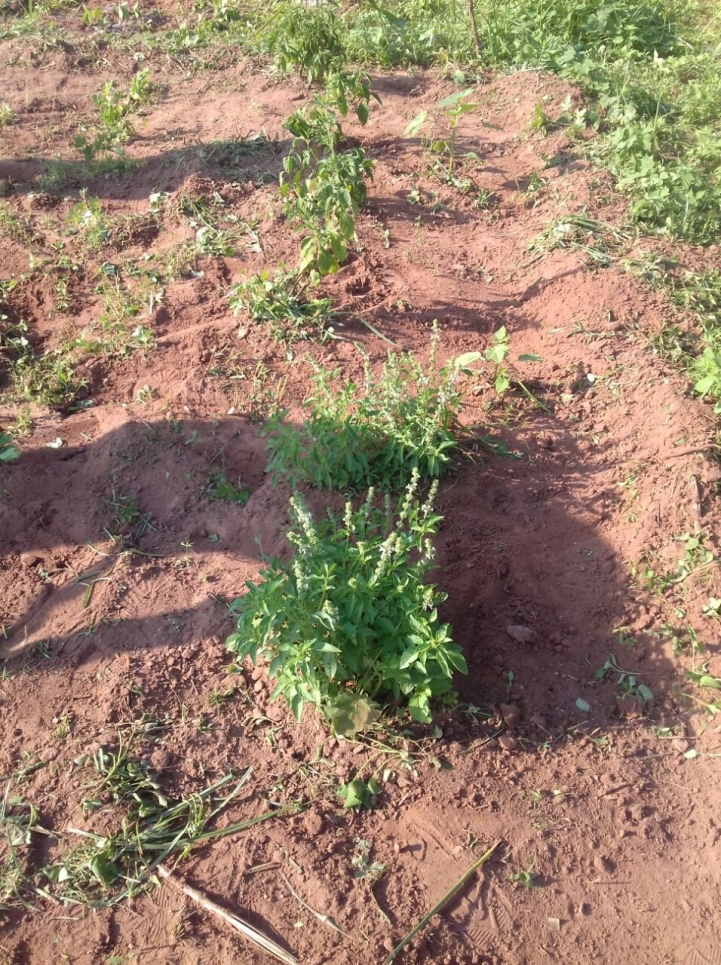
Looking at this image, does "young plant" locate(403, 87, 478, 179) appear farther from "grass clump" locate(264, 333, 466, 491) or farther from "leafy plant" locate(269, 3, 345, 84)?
"grass clump" locate(264, 333, 466, 491)

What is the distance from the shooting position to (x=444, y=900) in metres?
2.67

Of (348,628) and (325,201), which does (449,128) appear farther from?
(348,628)

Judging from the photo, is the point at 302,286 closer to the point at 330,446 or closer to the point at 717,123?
the point at 330,446

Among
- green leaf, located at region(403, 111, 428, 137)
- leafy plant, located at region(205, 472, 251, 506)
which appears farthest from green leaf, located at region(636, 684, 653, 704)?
green leaf, located at region(403, 111, 428, 137)

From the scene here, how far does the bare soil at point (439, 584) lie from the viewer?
2.69m

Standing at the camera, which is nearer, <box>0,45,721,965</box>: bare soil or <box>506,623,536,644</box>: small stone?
<box>0,45,721,965</box>: bare soil

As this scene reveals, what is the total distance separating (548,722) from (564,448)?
1401 mm

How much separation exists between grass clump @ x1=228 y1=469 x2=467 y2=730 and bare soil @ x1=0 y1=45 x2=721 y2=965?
11.0 inches

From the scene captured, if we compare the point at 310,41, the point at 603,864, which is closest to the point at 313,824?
the point at 603,864

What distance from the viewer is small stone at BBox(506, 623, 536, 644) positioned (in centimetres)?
336

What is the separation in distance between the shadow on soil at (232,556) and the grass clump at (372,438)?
151mm

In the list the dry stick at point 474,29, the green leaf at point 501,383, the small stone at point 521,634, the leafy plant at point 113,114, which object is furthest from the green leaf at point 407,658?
the dry stick at point 474,29

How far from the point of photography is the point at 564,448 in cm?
398

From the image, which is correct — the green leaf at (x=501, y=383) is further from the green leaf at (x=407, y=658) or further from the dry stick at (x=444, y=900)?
the dry stick at (x=444, y=900)
